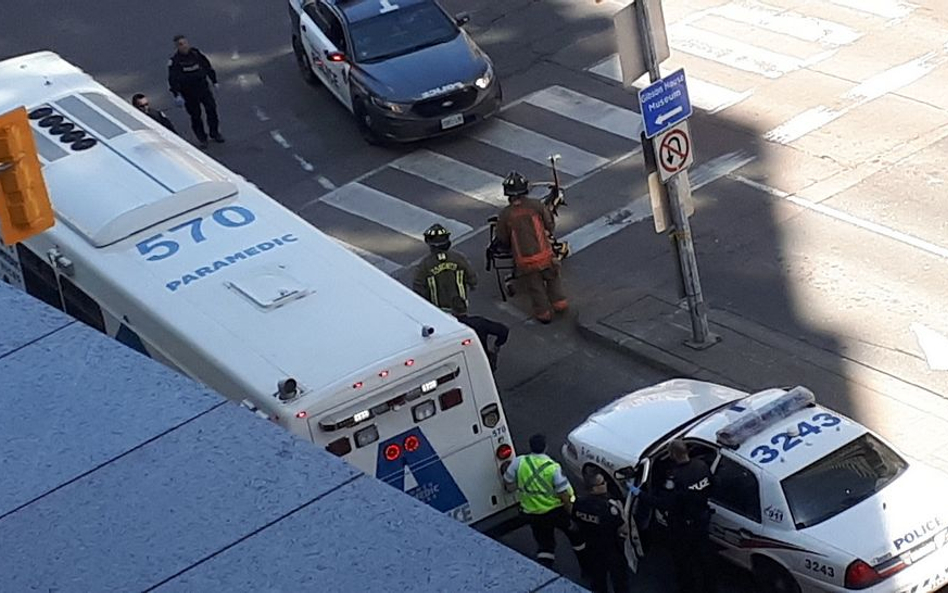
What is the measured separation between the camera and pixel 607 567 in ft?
39.8

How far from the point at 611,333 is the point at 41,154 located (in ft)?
18.9

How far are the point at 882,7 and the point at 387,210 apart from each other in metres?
8.45

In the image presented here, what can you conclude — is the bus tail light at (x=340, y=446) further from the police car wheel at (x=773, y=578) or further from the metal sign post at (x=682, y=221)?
the metal sign post at (x=682, y=221)

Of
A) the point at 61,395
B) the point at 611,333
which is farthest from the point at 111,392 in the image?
the point at 611,333

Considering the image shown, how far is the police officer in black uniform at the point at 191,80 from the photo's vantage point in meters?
21.8

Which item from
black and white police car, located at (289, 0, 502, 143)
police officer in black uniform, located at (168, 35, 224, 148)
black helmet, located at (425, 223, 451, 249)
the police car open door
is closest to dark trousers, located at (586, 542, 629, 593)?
black helmet, located at (425, 223, 451, 249)

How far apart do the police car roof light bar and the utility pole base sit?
371 cm

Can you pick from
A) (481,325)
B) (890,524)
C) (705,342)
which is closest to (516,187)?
(481,325)

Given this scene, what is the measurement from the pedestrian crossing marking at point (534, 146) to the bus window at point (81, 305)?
7.63 meters

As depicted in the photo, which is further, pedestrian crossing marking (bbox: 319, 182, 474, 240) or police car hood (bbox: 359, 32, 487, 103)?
police car hood (bbox: 359, 32, 487, 103)

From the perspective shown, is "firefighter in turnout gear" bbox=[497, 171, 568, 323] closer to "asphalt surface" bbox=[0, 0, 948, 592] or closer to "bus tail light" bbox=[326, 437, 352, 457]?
"asphalt surface" bbox=[0, 0, 948, 592]

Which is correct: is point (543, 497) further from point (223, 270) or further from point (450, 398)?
point (223, 270)

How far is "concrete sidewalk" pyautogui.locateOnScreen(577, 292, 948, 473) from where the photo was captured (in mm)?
14508

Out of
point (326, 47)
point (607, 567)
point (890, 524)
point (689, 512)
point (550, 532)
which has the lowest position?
point (607, 567)
